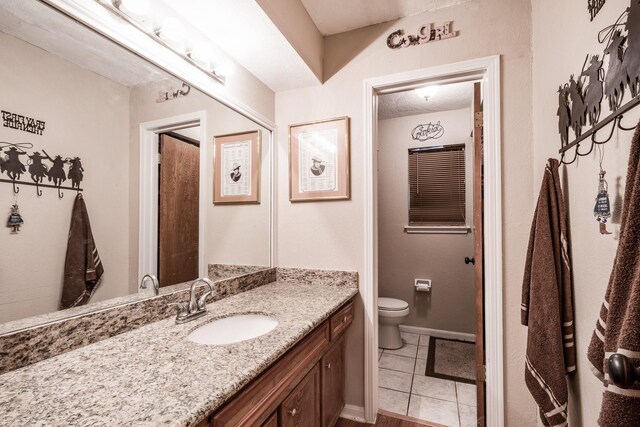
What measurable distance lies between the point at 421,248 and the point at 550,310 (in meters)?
2.20

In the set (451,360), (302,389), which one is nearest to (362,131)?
(302,389)

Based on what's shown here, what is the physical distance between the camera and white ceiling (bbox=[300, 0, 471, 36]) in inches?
65.6

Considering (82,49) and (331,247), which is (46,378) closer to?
(82,49)

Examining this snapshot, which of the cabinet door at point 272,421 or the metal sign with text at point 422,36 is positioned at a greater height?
the metal sign with text at point 422,36

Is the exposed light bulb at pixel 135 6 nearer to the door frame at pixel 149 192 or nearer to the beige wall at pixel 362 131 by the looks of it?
the door frame at pixel 149 192

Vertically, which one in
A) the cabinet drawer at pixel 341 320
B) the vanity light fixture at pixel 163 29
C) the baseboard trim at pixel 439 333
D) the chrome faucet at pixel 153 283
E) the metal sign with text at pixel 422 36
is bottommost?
the baseboard trim at pixel 439 333

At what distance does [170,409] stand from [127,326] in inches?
23.7

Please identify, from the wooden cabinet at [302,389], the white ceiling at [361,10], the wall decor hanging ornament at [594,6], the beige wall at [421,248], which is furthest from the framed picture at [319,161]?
the beige wall at [421,248]

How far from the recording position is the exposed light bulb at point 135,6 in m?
1.06

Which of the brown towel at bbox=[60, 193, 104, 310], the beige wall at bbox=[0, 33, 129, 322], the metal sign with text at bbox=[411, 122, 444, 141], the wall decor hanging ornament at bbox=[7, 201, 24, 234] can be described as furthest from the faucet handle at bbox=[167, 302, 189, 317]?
the metal sign with text at bbox=[411, 122, 444, 141]

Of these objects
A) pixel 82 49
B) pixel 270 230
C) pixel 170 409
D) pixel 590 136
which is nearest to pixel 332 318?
pixel 270 230

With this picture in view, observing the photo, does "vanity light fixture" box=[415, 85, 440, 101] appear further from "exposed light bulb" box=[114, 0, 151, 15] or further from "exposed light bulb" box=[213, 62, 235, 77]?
"exposed light bulb" box=[114, 0, 151, 15]

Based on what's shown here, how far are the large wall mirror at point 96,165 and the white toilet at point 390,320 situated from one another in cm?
170

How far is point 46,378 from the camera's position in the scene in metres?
0.75
